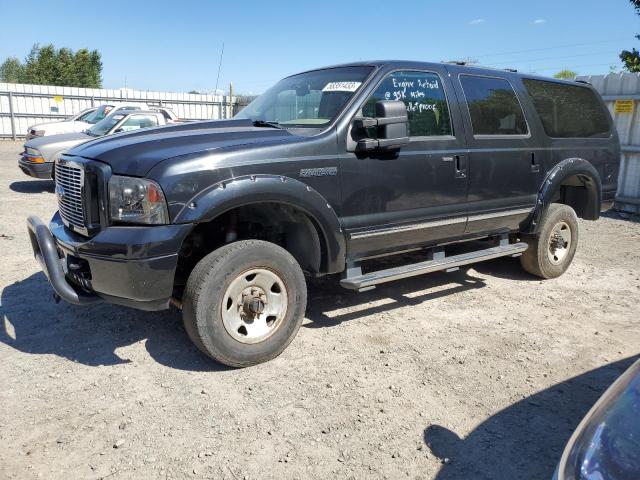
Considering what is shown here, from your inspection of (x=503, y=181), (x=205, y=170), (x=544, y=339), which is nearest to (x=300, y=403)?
(x=205, y=170)

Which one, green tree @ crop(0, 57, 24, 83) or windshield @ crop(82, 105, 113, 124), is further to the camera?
green tree @ crop(0, 57, 24, 83)

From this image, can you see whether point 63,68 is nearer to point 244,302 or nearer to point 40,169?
point 40,169

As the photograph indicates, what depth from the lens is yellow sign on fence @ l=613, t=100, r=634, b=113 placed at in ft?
31.7

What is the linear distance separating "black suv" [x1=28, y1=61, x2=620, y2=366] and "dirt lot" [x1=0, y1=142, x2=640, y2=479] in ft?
1.58

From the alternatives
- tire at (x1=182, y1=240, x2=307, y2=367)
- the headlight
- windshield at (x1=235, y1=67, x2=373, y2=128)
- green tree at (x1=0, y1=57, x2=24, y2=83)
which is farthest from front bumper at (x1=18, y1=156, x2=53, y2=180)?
green tree at (x1=0, y1=57, x2=24, y2=83)

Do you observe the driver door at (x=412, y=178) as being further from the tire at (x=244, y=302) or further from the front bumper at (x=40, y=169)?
the front bumper at (x=40, y=169)

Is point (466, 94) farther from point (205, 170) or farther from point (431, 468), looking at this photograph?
point (431, 468)

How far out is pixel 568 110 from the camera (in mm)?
5902

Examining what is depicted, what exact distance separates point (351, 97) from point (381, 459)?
2636 mm

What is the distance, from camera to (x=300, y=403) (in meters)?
3.30

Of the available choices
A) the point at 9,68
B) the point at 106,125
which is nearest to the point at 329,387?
the point at 106,125

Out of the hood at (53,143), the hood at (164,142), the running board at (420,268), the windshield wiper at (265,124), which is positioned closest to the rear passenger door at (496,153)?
the running board at (420,268)

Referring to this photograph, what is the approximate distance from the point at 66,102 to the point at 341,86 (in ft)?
74.3

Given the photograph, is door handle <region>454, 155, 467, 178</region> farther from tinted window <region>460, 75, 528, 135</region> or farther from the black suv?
tinted window <region>460, 75, 528, 135</region>
